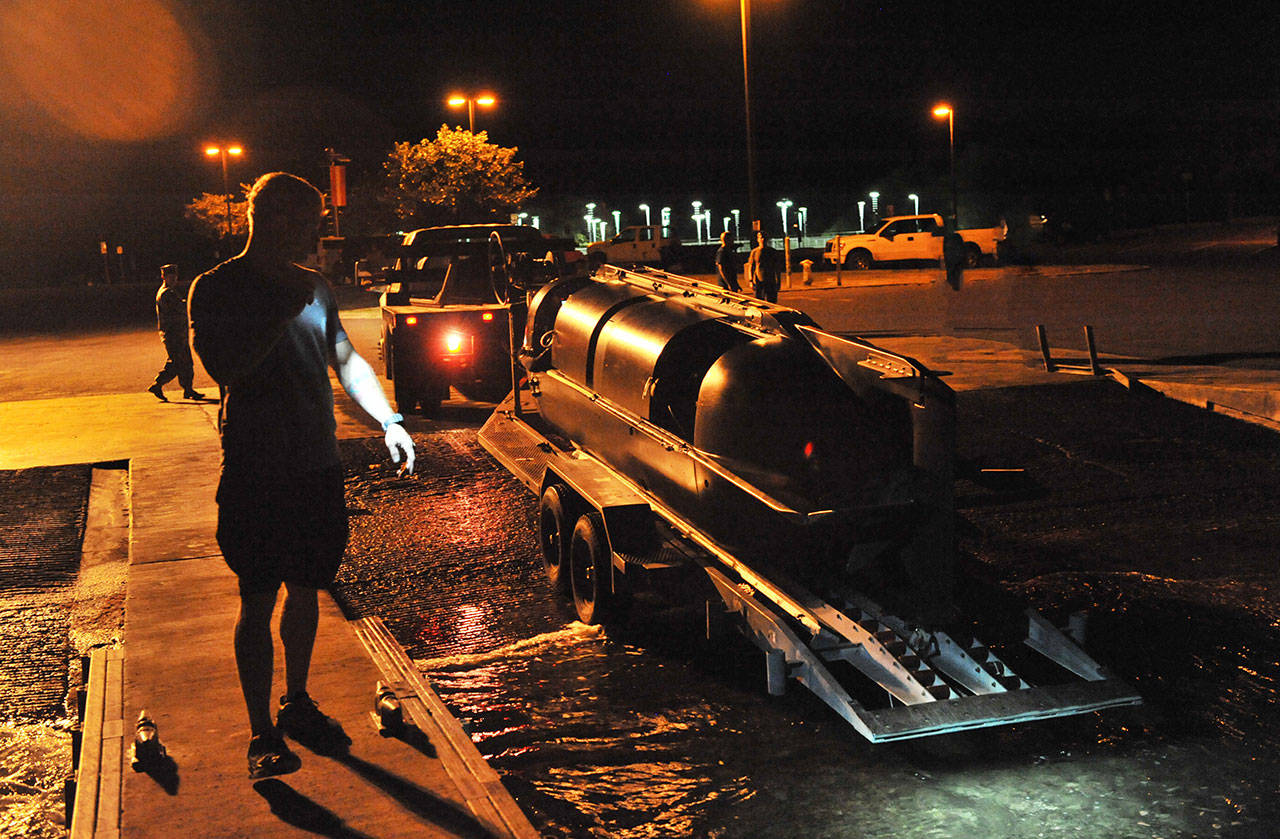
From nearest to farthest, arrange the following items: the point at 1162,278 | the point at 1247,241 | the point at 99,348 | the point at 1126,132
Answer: the point at 99,348
the point at 1162,278
the point at 1247,241
the point at 1126,132

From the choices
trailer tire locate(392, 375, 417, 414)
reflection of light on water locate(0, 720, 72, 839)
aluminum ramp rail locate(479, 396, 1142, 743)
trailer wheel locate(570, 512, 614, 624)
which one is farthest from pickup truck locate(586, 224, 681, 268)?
reflection of light on water locate(0, 720, 72, 839)

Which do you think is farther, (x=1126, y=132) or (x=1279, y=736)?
(x=1126, y=132)

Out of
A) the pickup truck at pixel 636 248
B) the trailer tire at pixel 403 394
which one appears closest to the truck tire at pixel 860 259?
the pickup truck at pixel 636 248

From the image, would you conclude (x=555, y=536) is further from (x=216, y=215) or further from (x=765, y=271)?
(x=216, y=215)

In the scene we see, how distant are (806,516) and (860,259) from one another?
39.1 m

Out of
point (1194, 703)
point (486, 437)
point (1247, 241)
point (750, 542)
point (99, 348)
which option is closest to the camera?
point (1194, 703)

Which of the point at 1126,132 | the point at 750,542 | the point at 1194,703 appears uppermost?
the point at 1126,132

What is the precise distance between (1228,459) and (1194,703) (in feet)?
17.6

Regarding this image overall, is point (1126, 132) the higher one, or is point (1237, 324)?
point (1126, 132)

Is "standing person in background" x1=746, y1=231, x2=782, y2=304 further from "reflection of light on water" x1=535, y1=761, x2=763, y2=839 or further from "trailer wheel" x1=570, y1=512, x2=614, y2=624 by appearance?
"reflection of light on water" x1=535, y1=761, x2=763, y2=839

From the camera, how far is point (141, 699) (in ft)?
16.4

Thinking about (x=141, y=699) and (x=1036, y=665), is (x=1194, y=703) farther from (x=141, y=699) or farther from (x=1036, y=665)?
(x=141, y=699)

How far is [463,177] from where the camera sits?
4603 centimetres

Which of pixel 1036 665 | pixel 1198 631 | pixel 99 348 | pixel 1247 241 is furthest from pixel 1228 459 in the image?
pixel 1247 241
